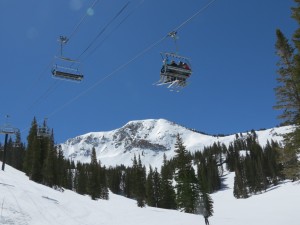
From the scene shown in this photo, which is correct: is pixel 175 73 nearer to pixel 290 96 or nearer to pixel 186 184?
pixel 290 96

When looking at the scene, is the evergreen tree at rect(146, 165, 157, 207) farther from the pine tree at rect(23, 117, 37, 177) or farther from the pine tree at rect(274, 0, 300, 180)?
the pine tree at rect(274, 0, 300, 180)

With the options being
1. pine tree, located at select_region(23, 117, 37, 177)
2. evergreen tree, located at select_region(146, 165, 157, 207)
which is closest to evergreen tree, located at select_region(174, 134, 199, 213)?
pine tree, located at select_region(23, 117, 37, 177)

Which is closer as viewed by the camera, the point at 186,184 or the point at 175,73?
the point at 175,73

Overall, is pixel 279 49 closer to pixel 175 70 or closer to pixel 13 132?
pixel 175 70

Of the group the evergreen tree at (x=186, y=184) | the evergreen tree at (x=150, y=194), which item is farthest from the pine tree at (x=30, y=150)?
the evergreen tree at (x=186, y=184)

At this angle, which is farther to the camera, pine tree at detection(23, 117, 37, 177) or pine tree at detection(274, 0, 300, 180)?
pine tree at detection(23, 117, 37, 177)

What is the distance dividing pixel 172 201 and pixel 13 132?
42.4 metres

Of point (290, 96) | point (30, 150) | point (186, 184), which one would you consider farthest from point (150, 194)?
point (290, 96)

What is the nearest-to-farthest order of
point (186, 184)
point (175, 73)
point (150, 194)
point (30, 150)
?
point (175, 73) < point (186, 184) < point (30, 150) < point (150, 194)

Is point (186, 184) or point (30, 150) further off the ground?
point (30, 150)

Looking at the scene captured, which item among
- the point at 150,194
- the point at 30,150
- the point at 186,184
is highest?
the point at 30,150

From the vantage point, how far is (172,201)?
79.8 metres

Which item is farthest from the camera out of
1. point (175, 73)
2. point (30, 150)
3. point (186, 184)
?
point (30, 150)

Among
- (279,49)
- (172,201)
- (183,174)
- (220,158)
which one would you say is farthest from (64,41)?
(220,158)
